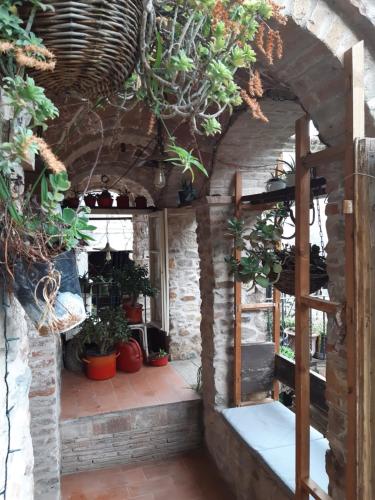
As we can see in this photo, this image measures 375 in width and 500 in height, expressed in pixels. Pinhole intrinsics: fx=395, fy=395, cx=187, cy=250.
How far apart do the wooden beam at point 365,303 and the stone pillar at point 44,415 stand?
2158mm

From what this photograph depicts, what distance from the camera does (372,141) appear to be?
1.66 m

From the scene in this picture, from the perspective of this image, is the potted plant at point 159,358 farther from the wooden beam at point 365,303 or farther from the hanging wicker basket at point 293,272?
the wooden beam at point 365,303

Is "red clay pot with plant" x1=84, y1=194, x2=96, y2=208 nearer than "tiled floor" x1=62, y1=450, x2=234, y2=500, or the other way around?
"tiled floor" x1=62, y1=450, x2=234, y2=500

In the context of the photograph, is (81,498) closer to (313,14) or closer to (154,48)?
(154,48)

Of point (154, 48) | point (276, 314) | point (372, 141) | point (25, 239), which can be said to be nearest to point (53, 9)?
point (154, 48)

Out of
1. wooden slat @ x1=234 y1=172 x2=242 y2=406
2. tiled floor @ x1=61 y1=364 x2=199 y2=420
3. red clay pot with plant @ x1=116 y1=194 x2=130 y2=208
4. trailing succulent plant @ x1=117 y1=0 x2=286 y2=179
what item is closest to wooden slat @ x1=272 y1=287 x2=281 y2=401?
wooden slat @ x1=234 y1=172 x2=242 y2=406

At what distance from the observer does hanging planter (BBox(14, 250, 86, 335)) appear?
93 centimetres

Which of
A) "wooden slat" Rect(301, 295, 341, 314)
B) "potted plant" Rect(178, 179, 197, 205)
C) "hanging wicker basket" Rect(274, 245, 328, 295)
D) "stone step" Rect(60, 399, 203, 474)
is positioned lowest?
"stone step" Rect(60, 399, 203, 474)

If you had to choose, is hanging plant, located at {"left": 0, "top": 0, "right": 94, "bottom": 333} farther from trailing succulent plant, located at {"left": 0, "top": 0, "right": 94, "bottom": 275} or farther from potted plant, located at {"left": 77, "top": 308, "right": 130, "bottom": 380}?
potted plant, located at {"left": 77, "top": 308, "right": 130, "bottom": 380}

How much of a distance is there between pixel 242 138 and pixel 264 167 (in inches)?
14.6

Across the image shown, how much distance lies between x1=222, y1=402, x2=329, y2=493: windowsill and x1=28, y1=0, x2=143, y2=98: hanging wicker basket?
2.49 meters

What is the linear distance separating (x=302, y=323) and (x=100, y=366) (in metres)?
3.07

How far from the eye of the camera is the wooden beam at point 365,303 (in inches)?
64.8

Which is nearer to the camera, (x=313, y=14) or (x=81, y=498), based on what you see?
(x=313, y=14)
